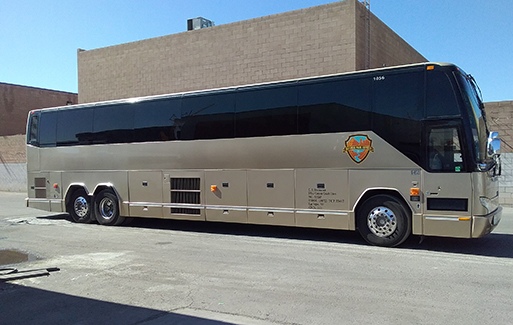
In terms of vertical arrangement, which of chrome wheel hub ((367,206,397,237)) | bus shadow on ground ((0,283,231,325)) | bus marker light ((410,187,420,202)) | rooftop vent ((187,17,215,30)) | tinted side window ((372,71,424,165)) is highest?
rooftop vent ((187,17,215,30))

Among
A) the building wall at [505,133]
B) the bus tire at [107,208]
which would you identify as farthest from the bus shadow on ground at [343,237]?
the building wall at [505,133]

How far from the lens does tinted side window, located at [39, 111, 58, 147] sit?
14.0 m

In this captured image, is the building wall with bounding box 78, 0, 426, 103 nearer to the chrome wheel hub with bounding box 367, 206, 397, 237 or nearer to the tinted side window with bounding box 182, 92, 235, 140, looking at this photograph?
the tinted side window with bounding box 182, 92, 235, 140

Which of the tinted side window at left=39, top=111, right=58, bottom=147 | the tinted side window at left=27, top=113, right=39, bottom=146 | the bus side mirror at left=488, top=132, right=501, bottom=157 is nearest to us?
the bus side mirror at left=488, top=132, right=501, bottom=157

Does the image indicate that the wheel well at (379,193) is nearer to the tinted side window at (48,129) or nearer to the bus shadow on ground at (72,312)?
the bus shadow on ground at (72,312)

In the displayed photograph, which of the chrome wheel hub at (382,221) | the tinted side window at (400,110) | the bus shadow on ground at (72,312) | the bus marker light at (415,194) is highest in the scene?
the tinted side window at (400,110)

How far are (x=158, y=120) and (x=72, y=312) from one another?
7.30 metres

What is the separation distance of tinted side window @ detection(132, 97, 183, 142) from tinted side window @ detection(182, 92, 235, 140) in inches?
10.2

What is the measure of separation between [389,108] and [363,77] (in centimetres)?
91

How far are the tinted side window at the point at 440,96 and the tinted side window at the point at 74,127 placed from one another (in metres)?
9.55

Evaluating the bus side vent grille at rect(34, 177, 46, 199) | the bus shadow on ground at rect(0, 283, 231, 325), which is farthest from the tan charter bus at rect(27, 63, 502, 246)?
the bus shadow on ground at rect(0, 283, 231, 325)

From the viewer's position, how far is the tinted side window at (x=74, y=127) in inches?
523

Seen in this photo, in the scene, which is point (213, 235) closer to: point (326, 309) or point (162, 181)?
point (162, 181)

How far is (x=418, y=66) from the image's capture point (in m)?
8.60
